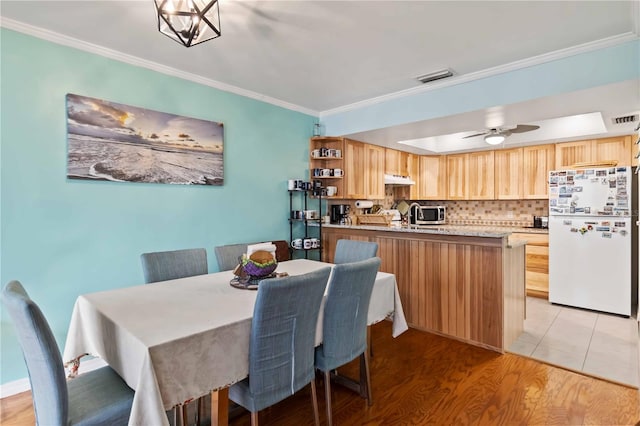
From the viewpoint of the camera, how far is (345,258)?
2801 mm

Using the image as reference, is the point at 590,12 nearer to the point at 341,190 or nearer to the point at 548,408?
the point at 548,408

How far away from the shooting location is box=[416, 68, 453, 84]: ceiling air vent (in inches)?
117

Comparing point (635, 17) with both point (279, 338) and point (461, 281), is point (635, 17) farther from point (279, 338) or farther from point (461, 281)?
point (279, 338)

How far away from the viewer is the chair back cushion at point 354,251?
265 cm

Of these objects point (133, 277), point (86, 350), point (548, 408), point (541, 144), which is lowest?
point (548, 408)

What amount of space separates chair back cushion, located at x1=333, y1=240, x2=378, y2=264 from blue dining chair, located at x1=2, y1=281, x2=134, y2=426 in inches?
69.0

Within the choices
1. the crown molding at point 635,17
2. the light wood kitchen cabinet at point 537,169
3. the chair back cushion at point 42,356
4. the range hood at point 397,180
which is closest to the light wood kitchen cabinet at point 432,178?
the range hood at point 397,180

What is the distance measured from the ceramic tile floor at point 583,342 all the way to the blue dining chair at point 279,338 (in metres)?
2.27

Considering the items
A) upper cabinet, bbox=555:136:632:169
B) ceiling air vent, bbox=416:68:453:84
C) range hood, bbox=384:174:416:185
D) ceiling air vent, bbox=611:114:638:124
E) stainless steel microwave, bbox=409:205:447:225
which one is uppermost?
ceiling air vent, bbox=416:68:453:84

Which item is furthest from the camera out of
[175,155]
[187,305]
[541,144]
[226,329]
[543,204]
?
[543,204]

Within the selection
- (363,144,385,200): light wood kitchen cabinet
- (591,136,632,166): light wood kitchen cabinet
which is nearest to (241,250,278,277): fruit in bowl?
(363,144,385,200): light wood kitchen cabinet

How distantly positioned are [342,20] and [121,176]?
2.08 m

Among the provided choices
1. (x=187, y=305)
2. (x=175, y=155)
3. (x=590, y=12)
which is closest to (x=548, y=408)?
(x=187, y=305)

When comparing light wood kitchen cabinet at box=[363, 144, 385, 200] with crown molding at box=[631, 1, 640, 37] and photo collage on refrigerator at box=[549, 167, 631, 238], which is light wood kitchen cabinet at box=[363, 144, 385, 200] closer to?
photo collage on refrigerator at box=[549, 167, 631, 238]
